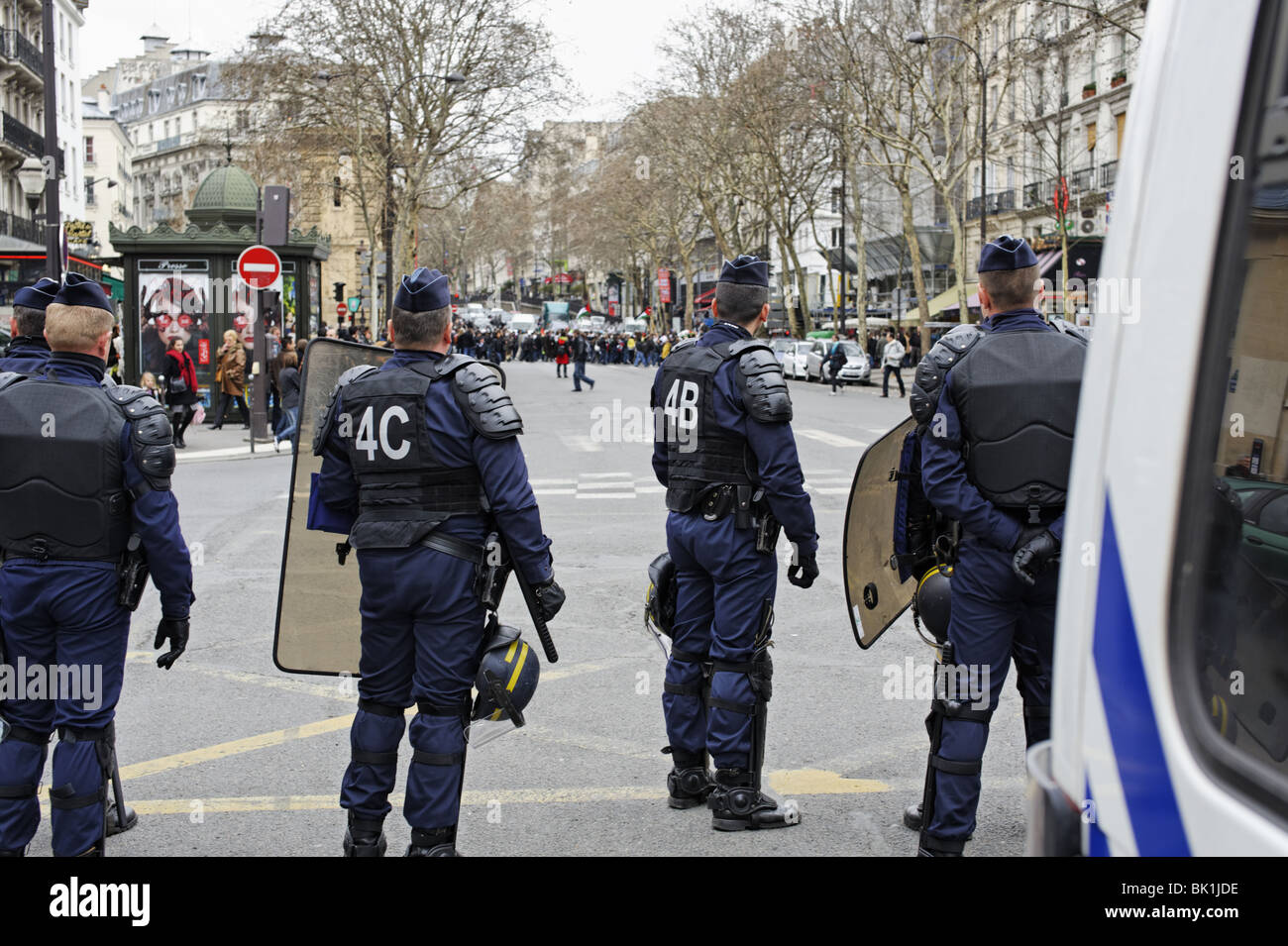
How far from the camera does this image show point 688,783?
15.9ft

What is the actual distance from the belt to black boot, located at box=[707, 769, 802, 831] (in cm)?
124

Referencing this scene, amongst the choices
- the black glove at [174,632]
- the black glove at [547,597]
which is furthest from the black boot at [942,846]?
the black glove at [174,632]

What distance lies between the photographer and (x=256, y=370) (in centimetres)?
1988

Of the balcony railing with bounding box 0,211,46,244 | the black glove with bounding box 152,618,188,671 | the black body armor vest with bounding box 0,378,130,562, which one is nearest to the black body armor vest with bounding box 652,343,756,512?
the black glove with bounding box 152,618,188,671

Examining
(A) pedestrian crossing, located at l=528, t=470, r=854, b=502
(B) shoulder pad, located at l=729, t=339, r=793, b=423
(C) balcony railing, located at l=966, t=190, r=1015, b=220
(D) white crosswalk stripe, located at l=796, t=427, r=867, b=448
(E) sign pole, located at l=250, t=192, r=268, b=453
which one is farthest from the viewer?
(C) balcony railing, located at l=966, t=190, r=1015, b=220

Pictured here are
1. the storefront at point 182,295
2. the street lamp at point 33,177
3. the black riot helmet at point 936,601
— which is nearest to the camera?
the black riot helmet at point 936,601

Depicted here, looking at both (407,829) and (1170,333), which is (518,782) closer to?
(407,829)

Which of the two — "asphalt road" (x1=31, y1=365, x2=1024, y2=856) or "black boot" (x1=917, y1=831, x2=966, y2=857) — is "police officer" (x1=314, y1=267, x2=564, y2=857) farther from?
"black boot" (x1=917, y1=831, x2=966, y2=857)

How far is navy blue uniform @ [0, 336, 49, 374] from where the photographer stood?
14.0 feet

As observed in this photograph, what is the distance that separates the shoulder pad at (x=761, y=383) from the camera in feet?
14.6

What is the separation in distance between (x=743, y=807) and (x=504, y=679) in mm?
1103

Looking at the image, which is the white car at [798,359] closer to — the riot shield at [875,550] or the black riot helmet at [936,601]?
the riot shield at [875,550]

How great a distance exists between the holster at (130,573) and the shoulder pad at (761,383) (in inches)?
76.5
